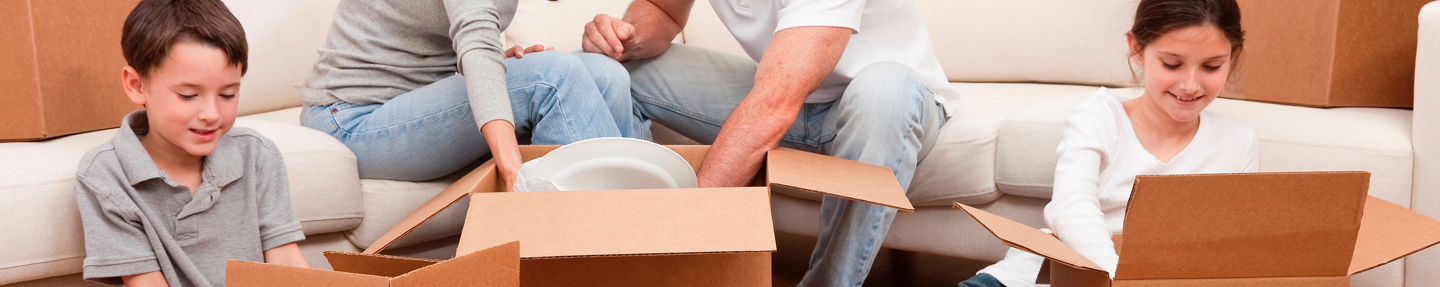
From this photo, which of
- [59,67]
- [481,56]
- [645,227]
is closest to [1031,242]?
[645,227]

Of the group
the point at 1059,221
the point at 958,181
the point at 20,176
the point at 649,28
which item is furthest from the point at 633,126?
the point at 20,176

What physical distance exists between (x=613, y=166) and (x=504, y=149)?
0.13 m

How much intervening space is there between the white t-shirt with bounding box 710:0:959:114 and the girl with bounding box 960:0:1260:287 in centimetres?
23

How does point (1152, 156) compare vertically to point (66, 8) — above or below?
below

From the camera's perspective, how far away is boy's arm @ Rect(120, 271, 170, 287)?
92 centimetres

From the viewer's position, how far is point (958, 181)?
122cm

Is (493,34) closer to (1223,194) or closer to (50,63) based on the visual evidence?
(50,63)

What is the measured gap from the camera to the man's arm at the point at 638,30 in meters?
1.27

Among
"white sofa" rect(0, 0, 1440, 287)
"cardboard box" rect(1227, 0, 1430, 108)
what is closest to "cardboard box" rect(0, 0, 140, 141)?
"white sofa" rect(0, 0, 1440, 287)

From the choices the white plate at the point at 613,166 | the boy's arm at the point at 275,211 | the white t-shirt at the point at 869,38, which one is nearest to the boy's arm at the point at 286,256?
the boy's arm at the point at 275,211

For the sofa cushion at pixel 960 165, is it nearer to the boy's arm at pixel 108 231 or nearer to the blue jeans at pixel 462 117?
the blue jeans at pixel 462 117

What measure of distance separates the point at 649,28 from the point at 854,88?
371 mm

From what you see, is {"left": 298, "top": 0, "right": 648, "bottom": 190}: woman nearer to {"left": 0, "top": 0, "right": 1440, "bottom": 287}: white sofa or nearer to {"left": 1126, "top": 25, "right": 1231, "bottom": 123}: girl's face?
{"left": 0, "top": 0, "right": 1440, "bottom": 287}: white sofa

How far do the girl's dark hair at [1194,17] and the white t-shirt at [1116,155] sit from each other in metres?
0.10
